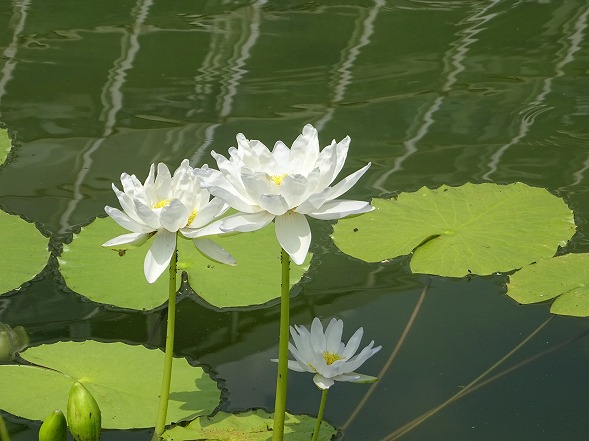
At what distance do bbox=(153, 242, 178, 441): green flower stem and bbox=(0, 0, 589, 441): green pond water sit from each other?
6.3 inches

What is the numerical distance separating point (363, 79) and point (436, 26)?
2.11ft

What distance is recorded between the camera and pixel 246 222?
4.49 ft

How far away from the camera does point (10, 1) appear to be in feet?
13.4

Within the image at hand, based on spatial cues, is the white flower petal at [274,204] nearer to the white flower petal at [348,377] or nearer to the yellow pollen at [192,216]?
the yellow pollen at [192,216]

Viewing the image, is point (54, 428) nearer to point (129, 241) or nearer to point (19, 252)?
point (129, 241)

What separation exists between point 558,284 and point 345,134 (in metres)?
1.12

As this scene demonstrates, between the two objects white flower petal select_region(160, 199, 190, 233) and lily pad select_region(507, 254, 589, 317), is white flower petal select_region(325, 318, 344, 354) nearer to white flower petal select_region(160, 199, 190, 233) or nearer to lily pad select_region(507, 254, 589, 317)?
white flower petal select_region(160, 199, 190, 233)

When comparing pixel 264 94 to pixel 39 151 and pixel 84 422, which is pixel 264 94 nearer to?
pixel 39 151

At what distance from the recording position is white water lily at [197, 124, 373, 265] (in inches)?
52.4

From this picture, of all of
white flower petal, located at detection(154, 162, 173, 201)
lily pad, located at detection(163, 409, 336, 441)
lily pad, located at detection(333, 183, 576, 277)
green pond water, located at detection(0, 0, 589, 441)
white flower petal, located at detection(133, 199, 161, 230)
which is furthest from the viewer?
lily pad, located at detection(333, 183, 576, 277)

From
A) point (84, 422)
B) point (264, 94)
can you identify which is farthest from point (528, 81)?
point (84, 422)

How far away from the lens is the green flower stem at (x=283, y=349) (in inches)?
54.5

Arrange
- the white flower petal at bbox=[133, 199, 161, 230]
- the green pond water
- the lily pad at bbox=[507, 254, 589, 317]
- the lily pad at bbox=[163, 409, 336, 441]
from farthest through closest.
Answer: the lily pad at bbox=[507, 254, 589, 317] < the green pond water < the lily pad at bbox=[163, 409, 336, 441] < the white flower petal at bbox=[133, 199, 161, 230]

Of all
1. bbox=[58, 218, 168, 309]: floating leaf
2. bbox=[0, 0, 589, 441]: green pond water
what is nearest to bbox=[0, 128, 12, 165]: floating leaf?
bbox=[0, 0, 589, 441]: green pond water
